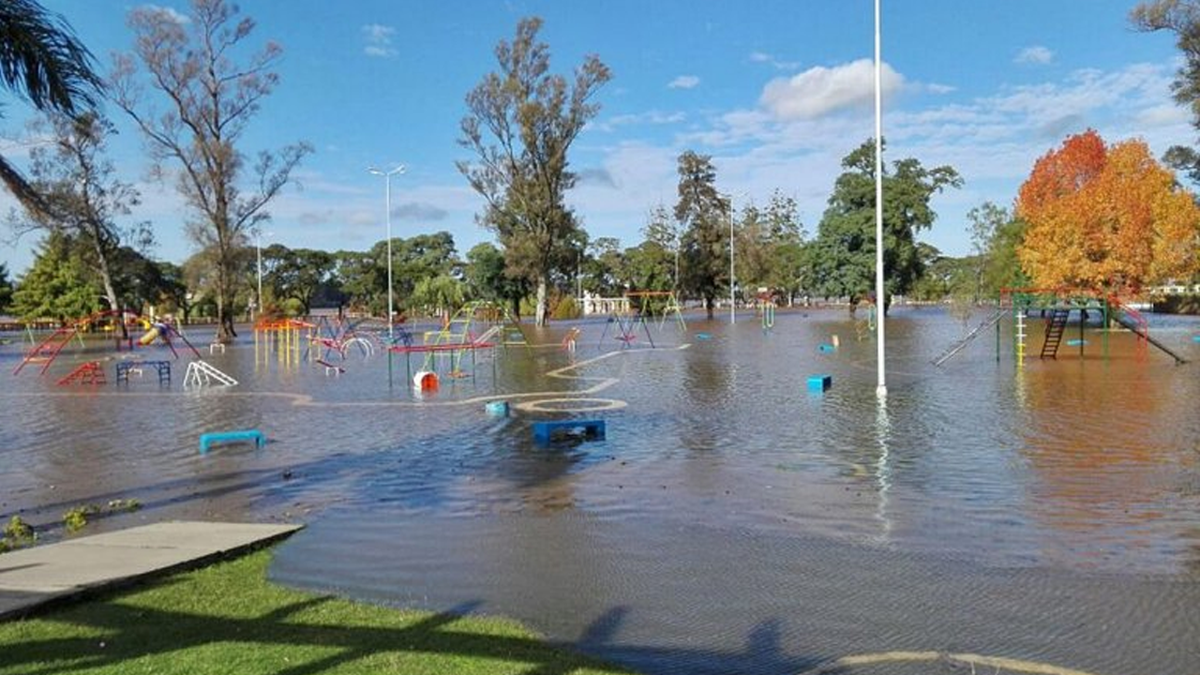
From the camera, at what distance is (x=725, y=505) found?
8.84m

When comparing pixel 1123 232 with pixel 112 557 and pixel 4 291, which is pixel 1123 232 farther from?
pixel 4 291

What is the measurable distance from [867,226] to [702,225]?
Result: 1617cm

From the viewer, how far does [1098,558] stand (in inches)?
267

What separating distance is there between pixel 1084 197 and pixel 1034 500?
45.7 metres

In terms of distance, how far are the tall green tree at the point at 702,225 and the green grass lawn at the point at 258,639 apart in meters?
75.3

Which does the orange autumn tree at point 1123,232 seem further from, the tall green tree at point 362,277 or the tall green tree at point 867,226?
the tall green tree at point 362,277

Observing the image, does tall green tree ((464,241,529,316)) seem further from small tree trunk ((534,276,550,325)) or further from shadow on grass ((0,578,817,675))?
shadow on grass ((0,578,817,675))

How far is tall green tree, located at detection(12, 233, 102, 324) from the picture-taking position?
70.1 metres

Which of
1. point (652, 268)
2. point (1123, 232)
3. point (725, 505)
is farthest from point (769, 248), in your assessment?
point (725, 505)

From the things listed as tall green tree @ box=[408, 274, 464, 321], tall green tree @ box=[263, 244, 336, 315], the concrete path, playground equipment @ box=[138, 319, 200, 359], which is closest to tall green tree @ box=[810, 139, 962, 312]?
tall green tree @ box=[408, 274, 464, 321]

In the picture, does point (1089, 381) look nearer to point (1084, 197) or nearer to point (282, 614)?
point (282, 614)

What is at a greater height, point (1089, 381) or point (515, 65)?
point (515, 65)

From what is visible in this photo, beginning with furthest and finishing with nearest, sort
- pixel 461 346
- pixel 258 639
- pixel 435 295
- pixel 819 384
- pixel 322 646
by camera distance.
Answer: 1. pixel 435 295
2. pixel 461 346
3. pixel 819 384
4. pixel 258 639
5. pixel 322 646

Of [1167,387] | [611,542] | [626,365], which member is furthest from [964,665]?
[626,365]
